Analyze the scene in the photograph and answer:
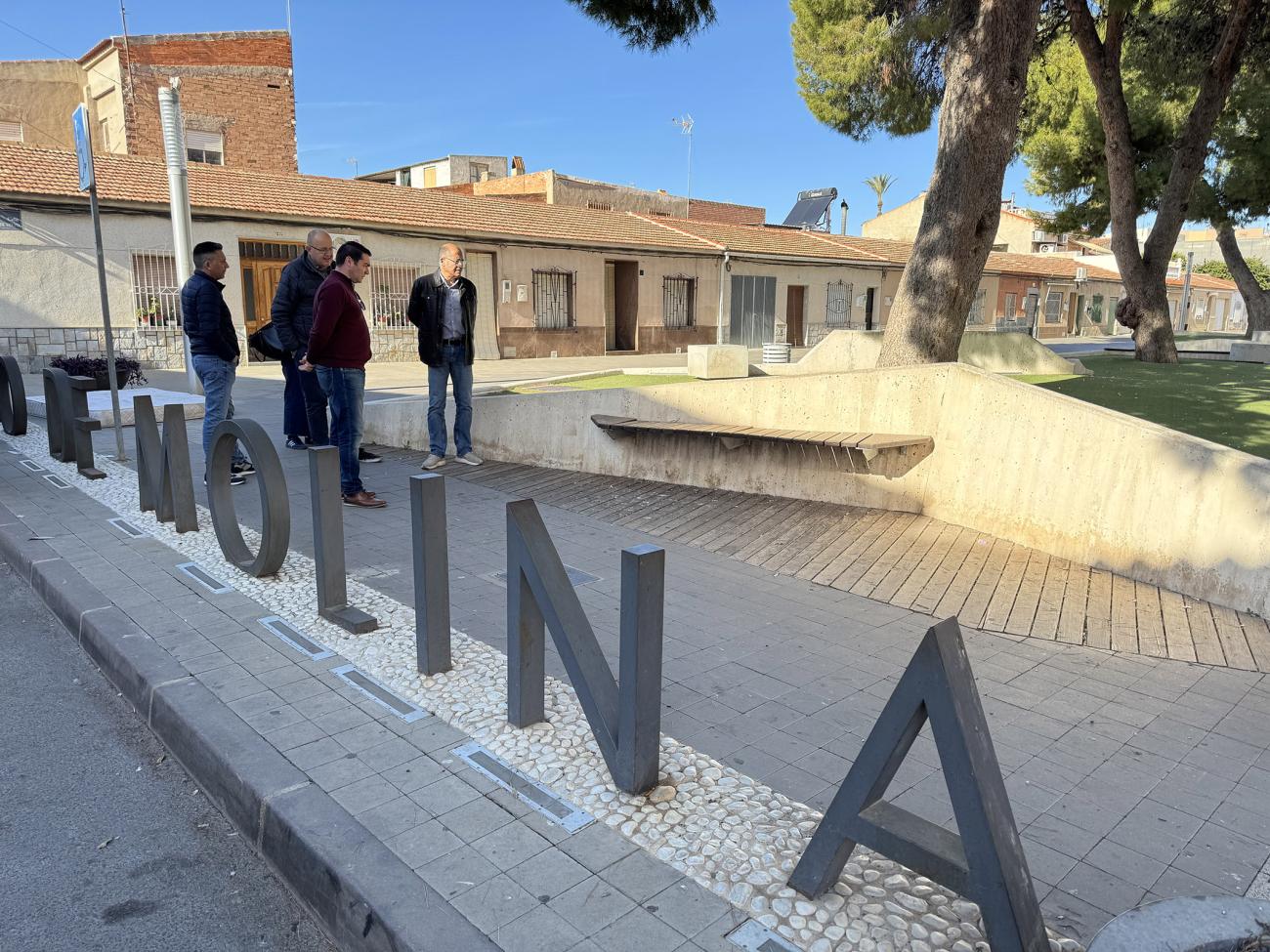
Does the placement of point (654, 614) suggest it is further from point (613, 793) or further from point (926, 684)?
point (926, 684)

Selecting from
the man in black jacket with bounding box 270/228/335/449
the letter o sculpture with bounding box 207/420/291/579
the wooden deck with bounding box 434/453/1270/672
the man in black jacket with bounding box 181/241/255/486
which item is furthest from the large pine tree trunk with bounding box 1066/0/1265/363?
the letter o sculpture with bounding box 207/420/291/579

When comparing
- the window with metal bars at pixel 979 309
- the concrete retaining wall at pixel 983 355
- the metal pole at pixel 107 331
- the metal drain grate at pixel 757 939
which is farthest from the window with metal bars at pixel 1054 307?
the metal drain grate at pixel 757 939

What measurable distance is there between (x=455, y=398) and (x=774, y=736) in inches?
211

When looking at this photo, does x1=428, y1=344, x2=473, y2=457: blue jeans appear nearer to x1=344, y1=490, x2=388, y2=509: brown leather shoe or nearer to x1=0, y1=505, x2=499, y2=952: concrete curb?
x1=344, y1=490, x2=388, y2=509: brown leather shoe

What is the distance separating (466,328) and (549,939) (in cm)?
588

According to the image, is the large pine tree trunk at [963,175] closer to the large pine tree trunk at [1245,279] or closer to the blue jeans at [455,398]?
the blue jeans at [455,398]

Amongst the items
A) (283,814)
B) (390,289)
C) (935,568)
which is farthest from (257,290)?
(283,814)

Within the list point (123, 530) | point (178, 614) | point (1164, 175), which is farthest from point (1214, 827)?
point (1164, 175)

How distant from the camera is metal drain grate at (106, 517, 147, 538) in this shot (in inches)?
215

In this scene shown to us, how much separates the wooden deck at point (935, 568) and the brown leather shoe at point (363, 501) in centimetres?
117

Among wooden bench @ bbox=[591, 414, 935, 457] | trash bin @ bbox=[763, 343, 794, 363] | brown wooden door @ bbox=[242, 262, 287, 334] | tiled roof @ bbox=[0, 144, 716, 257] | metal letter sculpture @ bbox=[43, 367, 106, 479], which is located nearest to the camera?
wooden bench @ bbox=[591, 414, 935, 457]

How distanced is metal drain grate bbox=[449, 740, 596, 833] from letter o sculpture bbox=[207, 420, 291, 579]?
6.45 ft

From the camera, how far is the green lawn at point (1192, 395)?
676 cm

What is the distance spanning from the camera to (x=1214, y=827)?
2.65m
